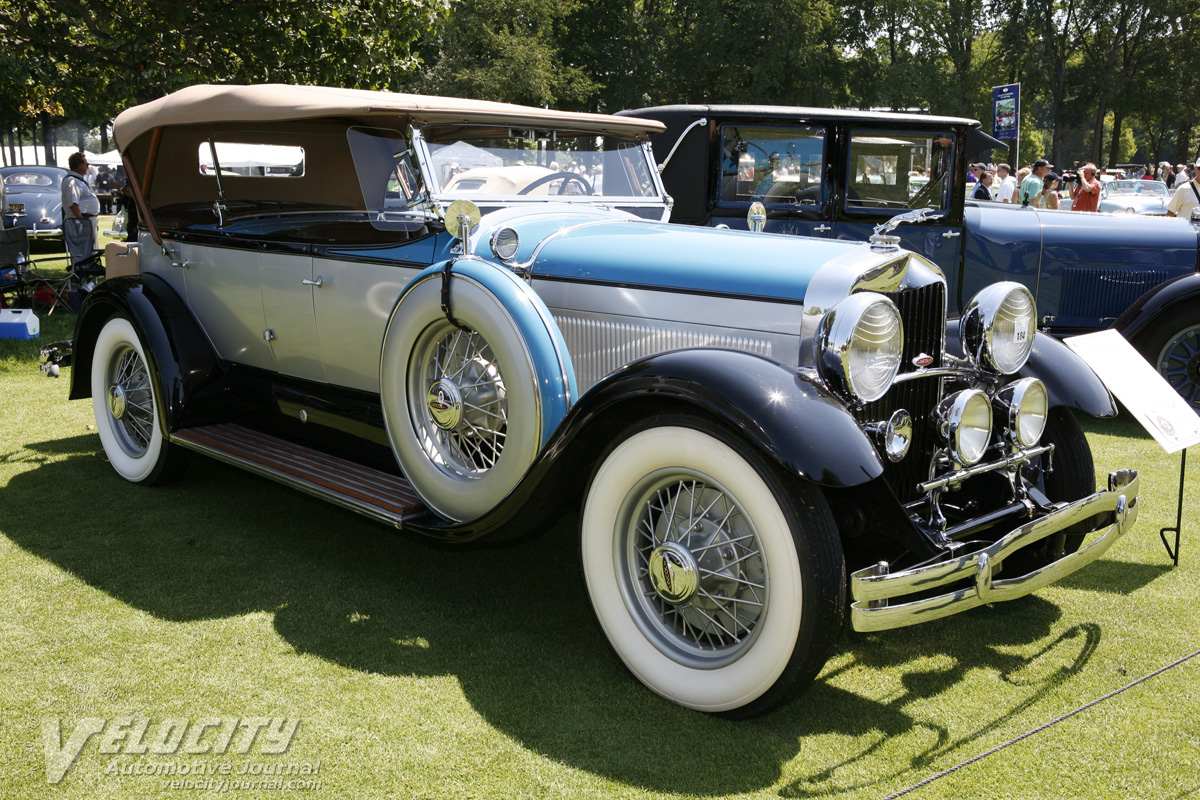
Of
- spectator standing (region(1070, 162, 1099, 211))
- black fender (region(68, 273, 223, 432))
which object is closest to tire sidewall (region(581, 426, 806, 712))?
black fender (region(68, 273, 223, 432))

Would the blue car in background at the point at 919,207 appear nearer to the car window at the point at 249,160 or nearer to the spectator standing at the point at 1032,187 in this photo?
the car window at the point at 249,160

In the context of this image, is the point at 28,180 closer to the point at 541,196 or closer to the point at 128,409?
the point at 128,409

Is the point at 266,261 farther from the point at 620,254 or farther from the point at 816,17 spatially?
the point at 816,17

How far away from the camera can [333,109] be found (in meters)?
3.51

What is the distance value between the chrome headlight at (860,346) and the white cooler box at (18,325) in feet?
25.6

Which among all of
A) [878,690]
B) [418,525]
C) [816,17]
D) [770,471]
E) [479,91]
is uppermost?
[816,17]

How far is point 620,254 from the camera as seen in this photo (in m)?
3.31

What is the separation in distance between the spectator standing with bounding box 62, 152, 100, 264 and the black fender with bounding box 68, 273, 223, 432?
22.0ft

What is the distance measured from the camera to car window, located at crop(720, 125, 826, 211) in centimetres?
679

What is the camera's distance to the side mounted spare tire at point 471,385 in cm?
298

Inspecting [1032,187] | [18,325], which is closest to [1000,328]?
[18,325]

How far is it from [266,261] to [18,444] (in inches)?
99.0

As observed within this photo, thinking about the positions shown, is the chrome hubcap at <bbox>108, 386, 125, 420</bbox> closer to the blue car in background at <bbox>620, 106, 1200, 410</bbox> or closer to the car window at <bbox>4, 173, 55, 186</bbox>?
the blue car in background at <bbox>620, 106, 1200, 410</bbox>

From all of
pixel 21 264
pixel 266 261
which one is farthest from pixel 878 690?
pixel 21 264
